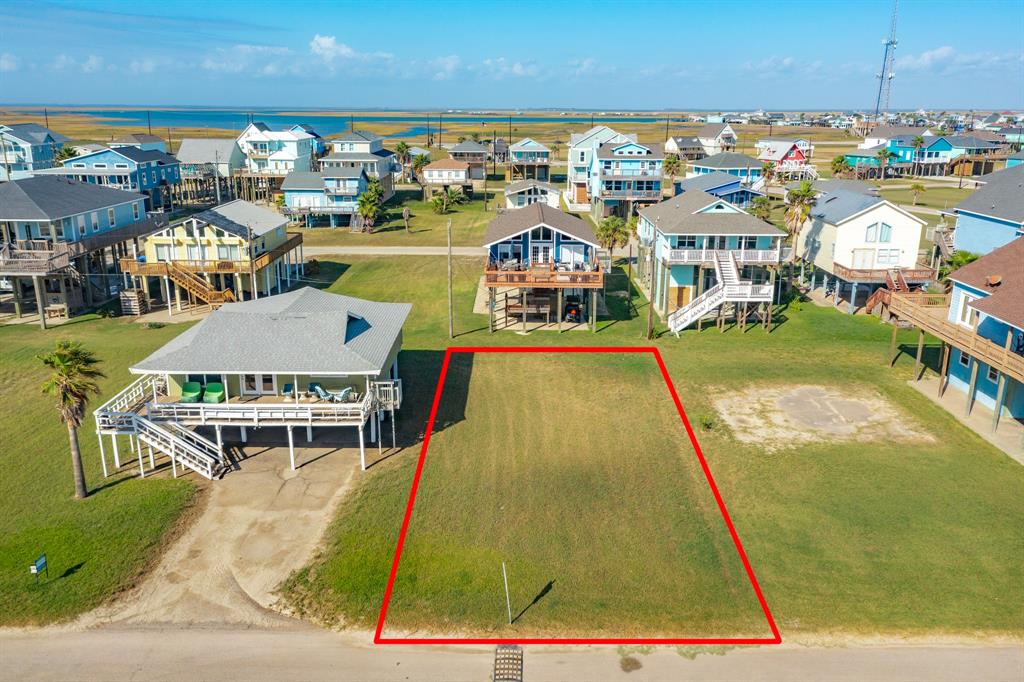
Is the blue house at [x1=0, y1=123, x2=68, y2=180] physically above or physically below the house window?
above

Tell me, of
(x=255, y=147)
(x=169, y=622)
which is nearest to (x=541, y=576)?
(x=169, y=622)

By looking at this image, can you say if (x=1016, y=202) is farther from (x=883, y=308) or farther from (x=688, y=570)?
(x=688, y=570)

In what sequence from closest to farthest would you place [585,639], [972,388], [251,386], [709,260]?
1. [585,639]
2. [251,386]
3. [972,388]
4. [709,260]

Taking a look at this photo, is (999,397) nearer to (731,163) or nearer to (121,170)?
(731,163)

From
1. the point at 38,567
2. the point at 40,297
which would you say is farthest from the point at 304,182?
the point at 38,567

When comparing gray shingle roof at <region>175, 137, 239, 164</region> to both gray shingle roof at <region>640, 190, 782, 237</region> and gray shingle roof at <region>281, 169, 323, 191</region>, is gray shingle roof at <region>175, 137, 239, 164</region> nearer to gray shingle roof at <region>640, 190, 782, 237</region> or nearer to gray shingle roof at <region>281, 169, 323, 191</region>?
gray shingle roof at <region>281, 169, 323, 191</region>

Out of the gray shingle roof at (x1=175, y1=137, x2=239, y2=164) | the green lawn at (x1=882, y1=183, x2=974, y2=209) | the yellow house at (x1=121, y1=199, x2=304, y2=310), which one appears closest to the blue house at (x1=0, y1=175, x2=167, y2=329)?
the yellow house at (x1=121, y1=199, x2=304, y2=310)
